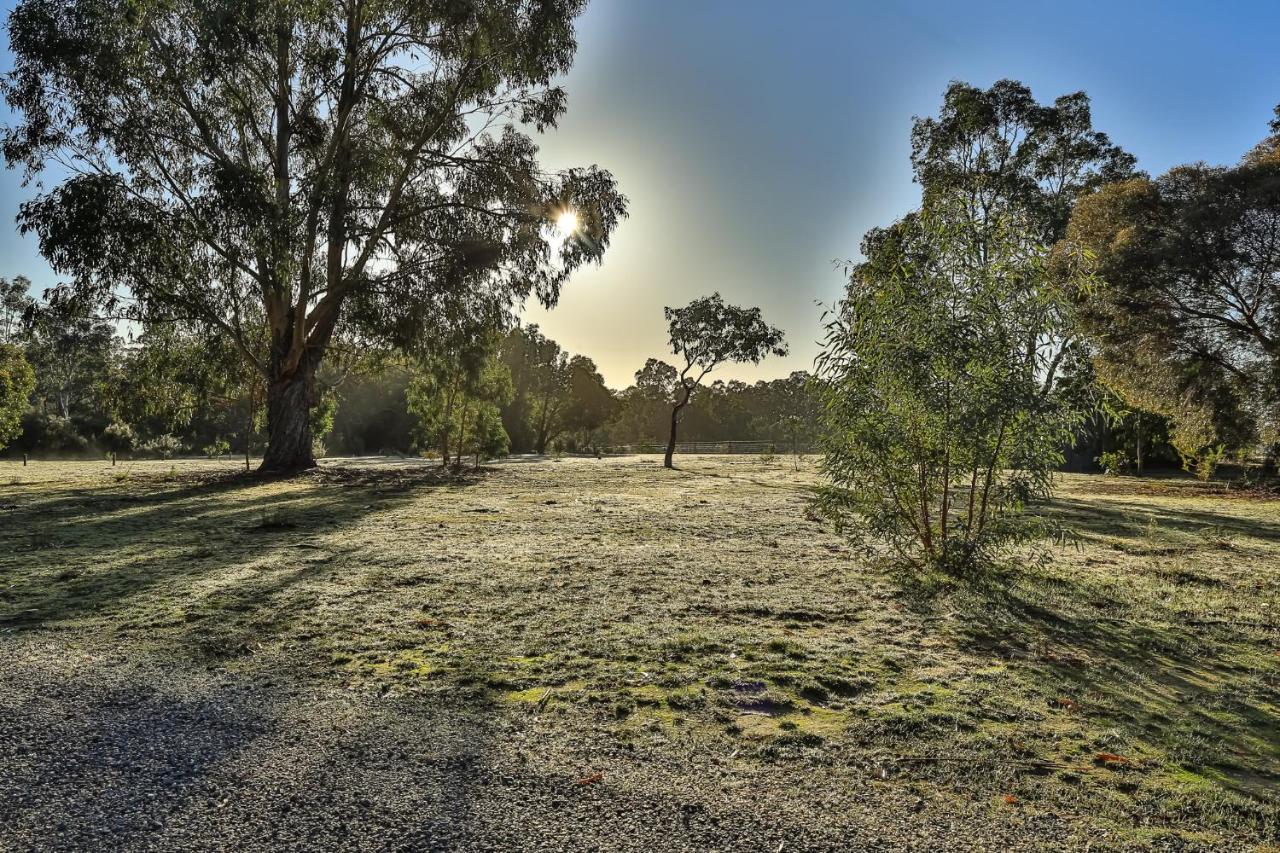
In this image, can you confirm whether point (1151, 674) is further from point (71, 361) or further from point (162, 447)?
point (71, 361)

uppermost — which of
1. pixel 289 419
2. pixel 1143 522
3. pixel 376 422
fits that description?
pixel 376 422

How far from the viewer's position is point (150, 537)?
7.71m

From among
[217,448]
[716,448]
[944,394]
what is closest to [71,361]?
[217,448]

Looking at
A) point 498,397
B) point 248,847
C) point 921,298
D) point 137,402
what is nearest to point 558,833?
point 248,847

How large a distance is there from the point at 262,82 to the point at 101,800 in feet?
60.0

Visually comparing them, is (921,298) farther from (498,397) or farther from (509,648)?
(498,397)

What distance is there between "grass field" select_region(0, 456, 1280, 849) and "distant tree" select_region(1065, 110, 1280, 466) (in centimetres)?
1032

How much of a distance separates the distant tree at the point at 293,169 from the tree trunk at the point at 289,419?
49mm

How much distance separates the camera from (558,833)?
A: 2.04m

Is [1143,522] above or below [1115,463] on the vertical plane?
below

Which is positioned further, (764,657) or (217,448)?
(217,448)

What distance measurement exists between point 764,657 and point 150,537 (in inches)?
282

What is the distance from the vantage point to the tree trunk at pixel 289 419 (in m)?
17.1

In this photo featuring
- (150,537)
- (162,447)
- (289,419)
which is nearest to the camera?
(150,537)
